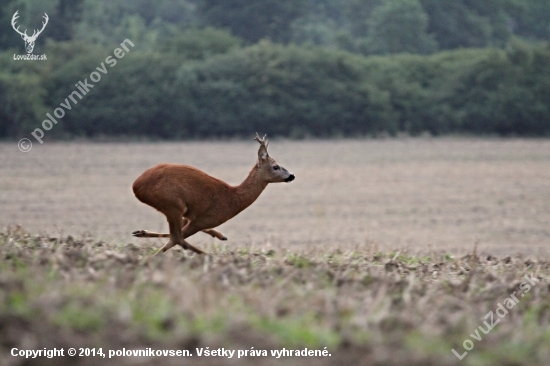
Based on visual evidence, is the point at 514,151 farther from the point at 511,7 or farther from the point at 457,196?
the point at 511,7

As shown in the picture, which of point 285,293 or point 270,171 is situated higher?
point 270,171

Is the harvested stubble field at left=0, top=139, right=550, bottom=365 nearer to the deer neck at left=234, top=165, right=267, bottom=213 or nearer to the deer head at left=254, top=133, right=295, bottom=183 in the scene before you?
the deer neck at left=234, top=165, right=267, bottom=213

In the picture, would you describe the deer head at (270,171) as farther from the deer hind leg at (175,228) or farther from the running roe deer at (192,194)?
the deer hind leg at (175,228)

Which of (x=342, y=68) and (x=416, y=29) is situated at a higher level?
(x=416, y=29)

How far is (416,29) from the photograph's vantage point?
3243 inches

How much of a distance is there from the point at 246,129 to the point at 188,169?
4405 centimetres

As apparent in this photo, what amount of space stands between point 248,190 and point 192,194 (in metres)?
1.00

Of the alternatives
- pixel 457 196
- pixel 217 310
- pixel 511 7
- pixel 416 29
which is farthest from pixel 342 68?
pixel 217 310

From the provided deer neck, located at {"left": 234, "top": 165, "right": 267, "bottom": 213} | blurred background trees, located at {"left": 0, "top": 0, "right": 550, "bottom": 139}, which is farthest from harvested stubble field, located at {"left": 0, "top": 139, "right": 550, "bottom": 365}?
blurred background trees, located at {"left": 0, "top": 0, "right": 550, "bottom": 139}

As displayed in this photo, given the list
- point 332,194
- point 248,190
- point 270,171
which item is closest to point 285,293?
point 248,190

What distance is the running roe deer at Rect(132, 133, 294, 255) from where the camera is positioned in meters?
10.9

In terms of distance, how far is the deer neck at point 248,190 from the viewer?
38.7 ft

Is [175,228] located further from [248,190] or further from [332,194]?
[332,194]

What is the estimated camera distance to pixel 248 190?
39.1 feet
